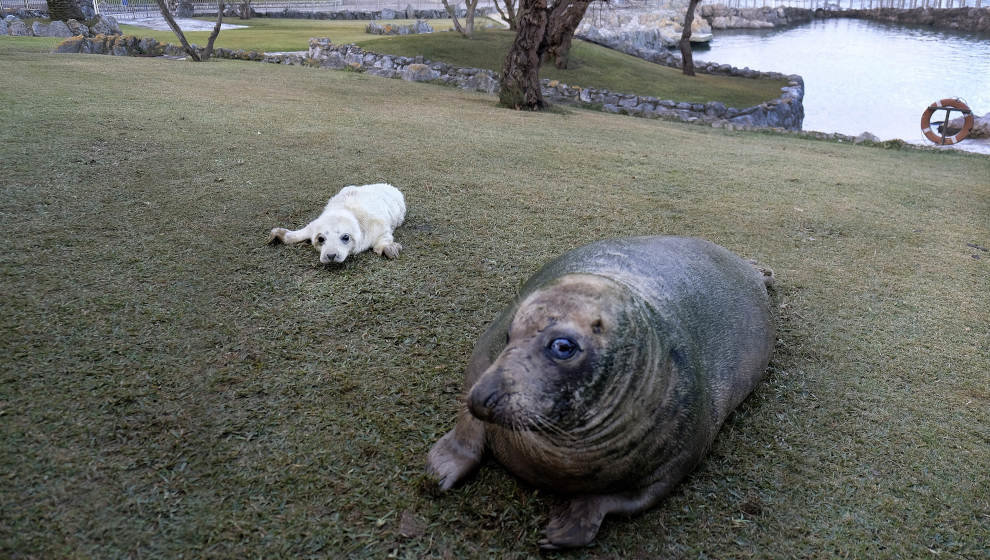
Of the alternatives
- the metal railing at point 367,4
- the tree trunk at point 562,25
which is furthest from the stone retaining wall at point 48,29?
the tree trunk at point 562,25

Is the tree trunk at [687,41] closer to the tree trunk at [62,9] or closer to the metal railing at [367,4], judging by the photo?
the tree trunk at [62,9]

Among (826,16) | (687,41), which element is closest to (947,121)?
(687,41)

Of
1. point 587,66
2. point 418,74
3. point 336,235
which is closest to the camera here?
point 336,235

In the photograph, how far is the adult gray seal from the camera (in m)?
1.77

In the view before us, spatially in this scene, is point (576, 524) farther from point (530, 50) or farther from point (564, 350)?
point (530, 50)

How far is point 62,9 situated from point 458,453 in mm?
21062

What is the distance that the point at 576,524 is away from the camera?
1948 millimetres

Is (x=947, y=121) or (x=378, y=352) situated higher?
(x=947, y=121)

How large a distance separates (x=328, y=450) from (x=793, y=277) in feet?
9.98

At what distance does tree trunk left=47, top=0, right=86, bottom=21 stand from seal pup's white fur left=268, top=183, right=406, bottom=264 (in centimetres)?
1876

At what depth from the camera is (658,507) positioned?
6.91 feet

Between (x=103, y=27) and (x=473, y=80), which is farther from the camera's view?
(x=103, y=27)

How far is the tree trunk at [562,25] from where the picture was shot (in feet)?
32.0

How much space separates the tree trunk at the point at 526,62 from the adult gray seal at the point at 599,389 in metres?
8.24
